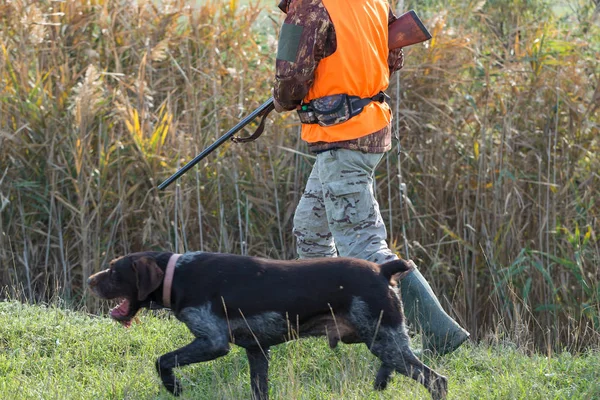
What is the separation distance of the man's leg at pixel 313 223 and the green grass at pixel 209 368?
529 millimetres

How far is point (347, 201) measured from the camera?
4.69 meters

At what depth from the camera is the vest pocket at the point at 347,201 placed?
468 cm

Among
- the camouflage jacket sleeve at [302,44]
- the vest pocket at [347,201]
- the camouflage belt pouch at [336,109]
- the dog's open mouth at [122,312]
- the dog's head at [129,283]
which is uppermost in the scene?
the camouflage jacket sleeve at [302,44]

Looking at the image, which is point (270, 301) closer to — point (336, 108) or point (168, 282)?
point (168, 282)

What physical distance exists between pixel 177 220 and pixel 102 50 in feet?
5.51

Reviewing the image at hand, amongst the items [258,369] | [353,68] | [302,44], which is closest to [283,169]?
[353,68]

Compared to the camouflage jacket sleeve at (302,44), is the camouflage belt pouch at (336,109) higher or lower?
lower

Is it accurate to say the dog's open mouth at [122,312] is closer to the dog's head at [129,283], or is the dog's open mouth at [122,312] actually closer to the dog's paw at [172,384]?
the dog's head at [129,283]

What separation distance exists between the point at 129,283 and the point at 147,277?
5.0 inches

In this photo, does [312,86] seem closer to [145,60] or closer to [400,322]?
[400,322]

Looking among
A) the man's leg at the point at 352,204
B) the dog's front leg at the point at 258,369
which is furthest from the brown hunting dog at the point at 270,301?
the man's leg at the point at 352,204

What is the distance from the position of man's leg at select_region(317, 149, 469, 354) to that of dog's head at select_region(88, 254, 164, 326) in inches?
41.5

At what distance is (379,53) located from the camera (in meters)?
4.81

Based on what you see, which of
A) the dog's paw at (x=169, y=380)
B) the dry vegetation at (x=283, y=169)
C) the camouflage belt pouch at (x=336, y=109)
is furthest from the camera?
the dry vegetation at (x=283, y=169)
